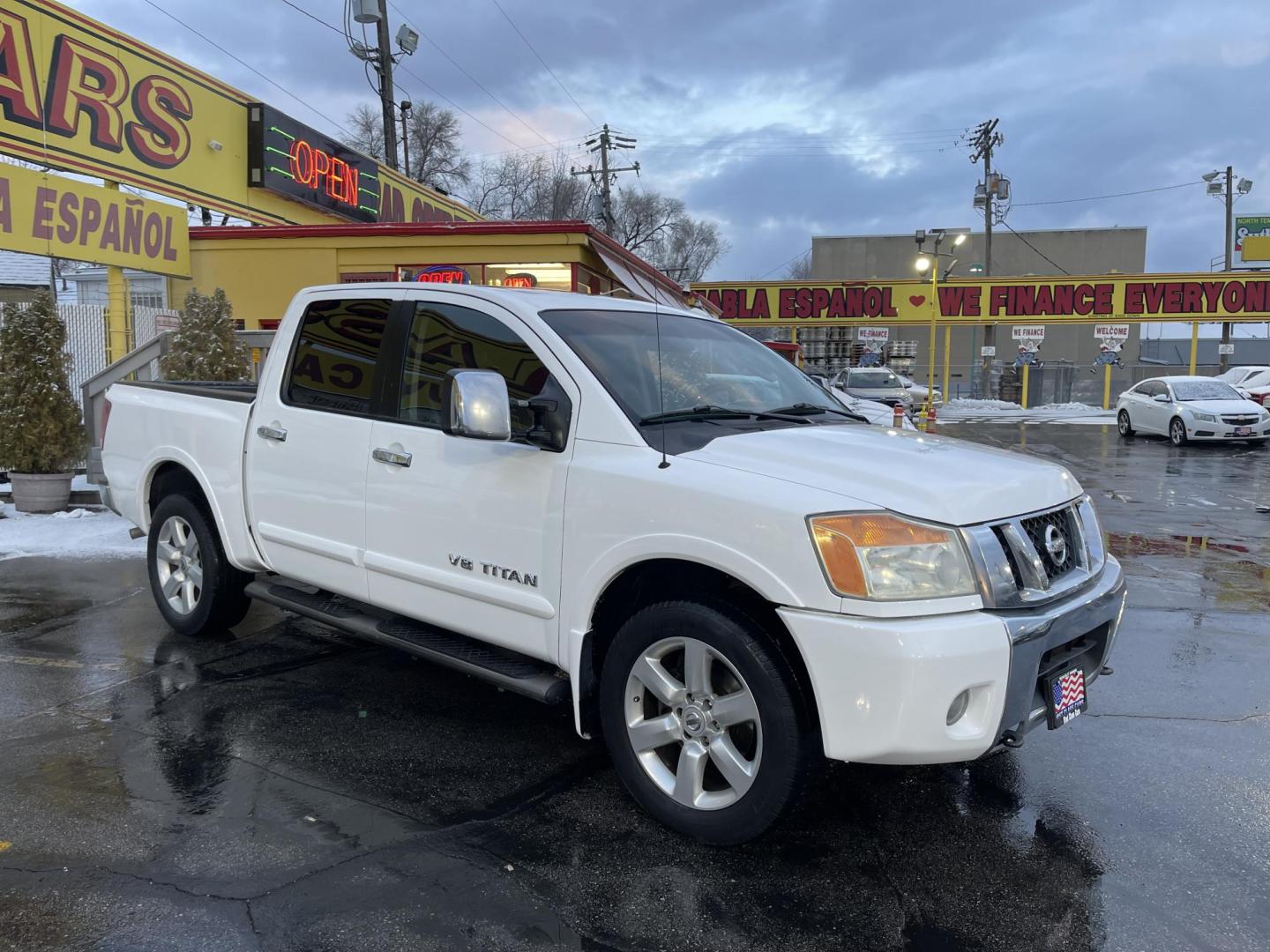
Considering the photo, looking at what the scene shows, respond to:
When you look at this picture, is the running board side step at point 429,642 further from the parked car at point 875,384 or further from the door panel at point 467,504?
the parked car at point 875,384

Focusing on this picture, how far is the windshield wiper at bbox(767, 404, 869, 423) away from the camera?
407 cm

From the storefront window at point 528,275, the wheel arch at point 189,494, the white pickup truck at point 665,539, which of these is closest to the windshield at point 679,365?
the white pickup truck at point 665,539

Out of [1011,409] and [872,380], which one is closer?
[872,380]

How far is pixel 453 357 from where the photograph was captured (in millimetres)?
4055

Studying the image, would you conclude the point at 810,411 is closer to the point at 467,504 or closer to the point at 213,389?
the point at 467,504

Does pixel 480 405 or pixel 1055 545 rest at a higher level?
pixel 480 405

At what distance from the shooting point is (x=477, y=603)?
3764 mm

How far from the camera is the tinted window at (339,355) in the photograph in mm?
4340

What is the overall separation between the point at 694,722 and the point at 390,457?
69.3 inches

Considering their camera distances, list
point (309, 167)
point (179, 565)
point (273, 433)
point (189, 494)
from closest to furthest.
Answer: point (273, 433)
point (189, 494)
point (179, 565)
point (309, 167)

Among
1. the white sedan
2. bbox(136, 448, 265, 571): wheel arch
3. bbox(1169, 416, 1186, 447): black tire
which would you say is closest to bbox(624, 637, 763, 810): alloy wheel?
bbox(136, 448, 265, 571): wheel arch

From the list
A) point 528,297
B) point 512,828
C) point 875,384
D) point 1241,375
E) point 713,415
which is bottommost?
point 512,828

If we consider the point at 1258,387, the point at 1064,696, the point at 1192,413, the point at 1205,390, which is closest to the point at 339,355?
the point at 1064,696

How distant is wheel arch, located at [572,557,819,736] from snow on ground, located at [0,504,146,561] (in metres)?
5.75
